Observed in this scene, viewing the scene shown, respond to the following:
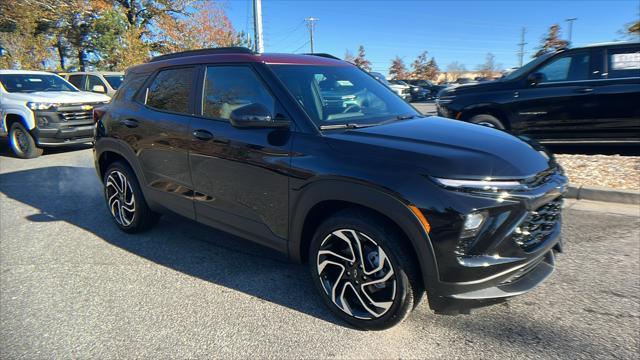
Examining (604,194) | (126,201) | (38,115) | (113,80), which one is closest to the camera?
(126,201)

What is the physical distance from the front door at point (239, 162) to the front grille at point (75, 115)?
720 cm

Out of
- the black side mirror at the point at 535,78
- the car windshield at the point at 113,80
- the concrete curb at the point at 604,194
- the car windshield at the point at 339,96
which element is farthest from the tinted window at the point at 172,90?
the car windshield at the point at 113,80

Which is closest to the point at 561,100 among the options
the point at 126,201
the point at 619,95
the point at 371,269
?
the point at 619,95

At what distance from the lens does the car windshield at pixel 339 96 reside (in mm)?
3023

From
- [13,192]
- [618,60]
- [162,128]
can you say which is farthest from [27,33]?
[618,60]

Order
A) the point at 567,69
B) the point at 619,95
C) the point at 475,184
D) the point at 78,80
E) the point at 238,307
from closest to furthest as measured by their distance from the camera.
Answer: the point at 475,184, the point at 238,307, the point at 619,95, the point at 567,69, the point at 78,80

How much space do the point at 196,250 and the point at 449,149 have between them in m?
2.67

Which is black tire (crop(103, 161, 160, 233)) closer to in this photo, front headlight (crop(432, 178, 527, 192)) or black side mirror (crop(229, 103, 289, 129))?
black side mirror (crop(229, 103, 289, 129))

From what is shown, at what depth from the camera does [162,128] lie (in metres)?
3.79

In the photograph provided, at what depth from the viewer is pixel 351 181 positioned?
2.48 meters

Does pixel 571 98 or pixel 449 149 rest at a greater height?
pixel 571 98

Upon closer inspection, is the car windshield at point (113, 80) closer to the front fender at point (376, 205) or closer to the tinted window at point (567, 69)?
the tinted window at point (567, 69)

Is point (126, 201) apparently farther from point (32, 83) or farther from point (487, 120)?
point (32, 83)

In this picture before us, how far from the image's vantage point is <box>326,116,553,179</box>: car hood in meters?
2.30
